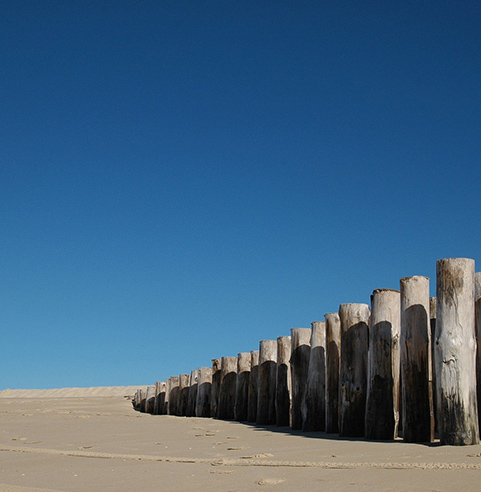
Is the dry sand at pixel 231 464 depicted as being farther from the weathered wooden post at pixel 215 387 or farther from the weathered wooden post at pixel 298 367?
the weathered wooden post at pixel 215 387

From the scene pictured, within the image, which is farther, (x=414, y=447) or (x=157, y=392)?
(x=157, y=392)

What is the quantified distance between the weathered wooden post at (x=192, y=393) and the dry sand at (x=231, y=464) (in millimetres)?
7095

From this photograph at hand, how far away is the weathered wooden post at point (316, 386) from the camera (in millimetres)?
8078

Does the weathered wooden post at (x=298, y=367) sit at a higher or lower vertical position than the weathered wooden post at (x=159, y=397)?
higher

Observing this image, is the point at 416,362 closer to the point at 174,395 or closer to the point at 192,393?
the point at 192,393

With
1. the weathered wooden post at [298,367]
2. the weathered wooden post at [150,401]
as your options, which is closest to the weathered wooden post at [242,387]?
the weathered wooden post at [298,367]

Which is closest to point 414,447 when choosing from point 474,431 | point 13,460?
point 474,431

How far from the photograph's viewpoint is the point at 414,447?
5434 millimetres

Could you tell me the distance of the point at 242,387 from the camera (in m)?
11.4

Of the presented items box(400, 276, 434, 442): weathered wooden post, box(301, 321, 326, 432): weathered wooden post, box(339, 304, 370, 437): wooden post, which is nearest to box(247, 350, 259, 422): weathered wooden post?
box(301, 321, 326, 432): weathered wooden post

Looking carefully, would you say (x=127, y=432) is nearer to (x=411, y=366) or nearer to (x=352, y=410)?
(x=352, y=410)

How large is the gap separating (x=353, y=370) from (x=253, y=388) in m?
3.99

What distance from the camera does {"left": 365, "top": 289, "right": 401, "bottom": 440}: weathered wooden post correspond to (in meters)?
6.49

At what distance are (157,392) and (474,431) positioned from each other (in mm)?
12203
